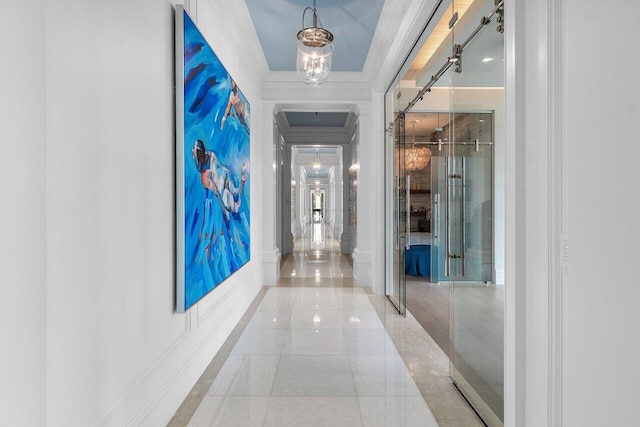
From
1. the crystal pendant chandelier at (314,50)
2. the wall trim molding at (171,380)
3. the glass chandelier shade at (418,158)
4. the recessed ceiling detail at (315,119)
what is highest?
the recessed ceiling detail at (315,119)

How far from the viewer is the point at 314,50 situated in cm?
386

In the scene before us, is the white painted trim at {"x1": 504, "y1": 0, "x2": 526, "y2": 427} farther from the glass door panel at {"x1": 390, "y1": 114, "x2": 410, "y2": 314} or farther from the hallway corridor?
the glass door panel at {"x1": 390, "y1": 114, "x2": 410, "y2": 314}

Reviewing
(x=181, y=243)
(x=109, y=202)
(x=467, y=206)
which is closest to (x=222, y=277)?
(x=181, y=243)

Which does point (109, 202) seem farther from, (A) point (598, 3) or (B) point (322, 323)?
(B) point (322, 323)

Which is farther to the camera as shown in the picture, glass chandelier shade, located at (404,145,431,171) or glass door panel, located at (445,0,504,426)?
glass chandelier shade, located at (404,145,431,171)

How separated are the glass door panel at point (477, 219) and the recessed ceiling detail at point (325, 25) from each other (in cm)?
168

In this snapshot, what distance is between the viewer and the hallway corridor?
7.81 ft

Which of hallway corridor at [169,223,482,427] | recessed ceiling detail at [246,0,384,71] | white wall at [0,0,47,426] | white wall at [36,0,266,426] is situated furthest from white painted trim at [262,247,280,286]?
white wall at [0,0,47,426]

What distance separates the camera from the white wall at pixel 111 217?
1329mm

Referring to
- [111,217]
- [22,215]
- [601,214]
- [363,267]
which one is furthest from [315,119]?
[22,215]

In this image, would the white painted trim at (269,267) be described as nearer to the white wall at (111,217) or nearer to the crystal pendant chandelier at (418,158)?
the white wall at (111,217)

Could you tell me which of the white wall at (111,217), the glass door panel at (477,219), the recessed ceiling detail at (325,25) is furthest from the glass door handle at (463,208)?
the recessed ceiling detail at (325,25)

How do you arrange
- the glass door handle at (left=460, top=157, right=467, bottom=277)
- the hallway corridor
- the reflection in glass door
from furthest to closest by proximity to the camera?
the reflection in glass door → the glass door handle at (left=460, top=157, right=467, bottom=277) → the hallway corridor

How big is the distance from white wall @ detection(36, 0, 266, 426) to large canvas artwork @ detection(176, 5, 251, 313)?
0.23 ft
